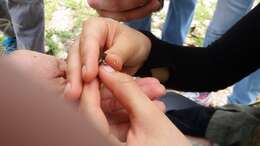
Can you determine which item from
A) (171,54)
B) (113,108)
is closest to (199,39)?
(171,54)

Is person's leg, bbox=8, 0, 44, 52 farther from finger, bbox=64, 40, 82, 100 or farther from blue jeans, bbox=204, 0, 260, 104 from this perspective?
finger, bbox=64, 40, 82, 100

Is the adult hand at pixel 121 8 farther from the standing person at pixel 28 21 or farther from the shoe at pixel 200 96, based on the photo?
the shoe at pixel 200 96

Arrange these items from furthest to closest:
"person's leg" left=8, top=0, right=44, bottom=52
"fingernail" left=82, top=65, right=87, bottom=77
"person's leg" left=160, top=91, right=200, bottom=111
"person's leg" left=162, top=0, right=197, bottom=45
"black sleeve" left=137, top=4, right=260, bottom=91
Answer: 1. "person's leg" left=162, top=0, right=197, bottom=45
2. "person's leg" left=8, top=0, right=44, bottom=52
3. "person's leg" left=160, top=91, right=200, bottom=111
4. "black sleeve" left=137, top=4, right=260, bottom=91
5. "fingernail" left=82, top=65, right=87, bottom=77

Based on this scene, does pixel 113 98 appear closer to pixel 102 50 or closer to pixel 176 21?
pixel 102 50

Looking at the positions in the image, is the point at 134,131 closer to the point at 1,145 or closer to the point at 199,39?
the point at 1,145

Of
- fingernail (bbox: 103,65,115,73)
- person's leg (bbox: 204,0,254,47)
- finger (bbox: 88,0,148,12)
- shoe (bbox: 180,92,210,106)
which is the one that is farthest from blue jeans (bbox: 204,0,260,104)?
fingernail (bbox: 103,65,115,73)

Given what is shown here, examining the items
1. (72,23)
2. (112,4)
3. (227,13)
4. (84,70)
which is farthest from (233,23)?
(84,70)

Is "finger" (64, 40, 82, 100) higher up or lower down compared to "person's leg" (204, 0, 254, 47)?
higher up
